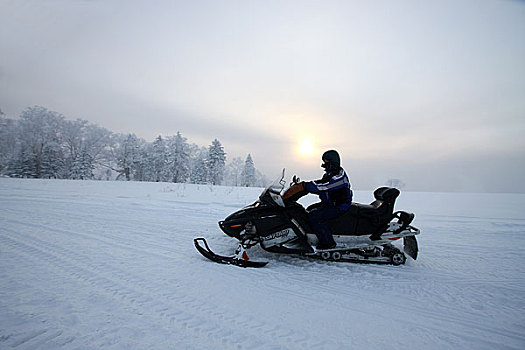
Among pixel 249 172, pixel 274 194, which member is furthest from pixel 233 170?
pixel 274 194

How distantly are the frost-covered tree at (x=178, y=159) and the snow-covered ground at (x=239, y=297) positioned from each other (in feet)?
108

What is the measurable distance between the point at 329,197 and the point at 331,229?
19.9 inches

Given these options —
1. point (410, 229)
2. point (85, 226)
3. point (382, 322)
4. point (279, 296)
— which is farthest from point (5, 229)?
point (410, 229)

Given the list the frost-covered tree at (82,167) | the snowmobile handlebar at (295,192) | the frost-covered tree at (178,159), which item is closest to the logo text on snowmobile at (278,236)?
the snowmobile handlebar at (295,192)

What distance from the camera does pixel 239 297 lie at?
2600 millimetres

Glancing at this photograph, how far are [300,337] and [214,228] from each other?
392 cm

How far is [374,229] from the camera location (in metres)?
3.82

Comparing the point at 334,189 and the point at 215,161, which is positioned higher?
the point at 215,161

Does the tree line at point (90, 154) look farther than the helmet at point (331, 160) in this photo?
Yes

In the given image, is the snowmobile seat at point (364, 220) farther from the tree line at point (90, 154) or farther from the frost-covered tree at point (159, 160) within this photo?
the frost-covered tree at point (159, 160)

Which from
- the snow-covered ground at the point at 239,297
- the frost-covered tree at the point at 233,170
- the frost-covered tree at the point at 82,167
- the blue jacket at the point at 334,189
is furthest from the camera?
the frost-covered tree at the point at 233,170

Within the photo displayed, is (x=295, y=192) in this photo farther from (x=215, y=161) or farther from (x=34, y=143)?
(x=34, y=143)

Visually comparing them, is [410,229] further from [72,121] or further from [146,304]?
[72,121]

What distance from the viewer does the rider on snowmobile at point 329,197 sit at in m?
3.64
